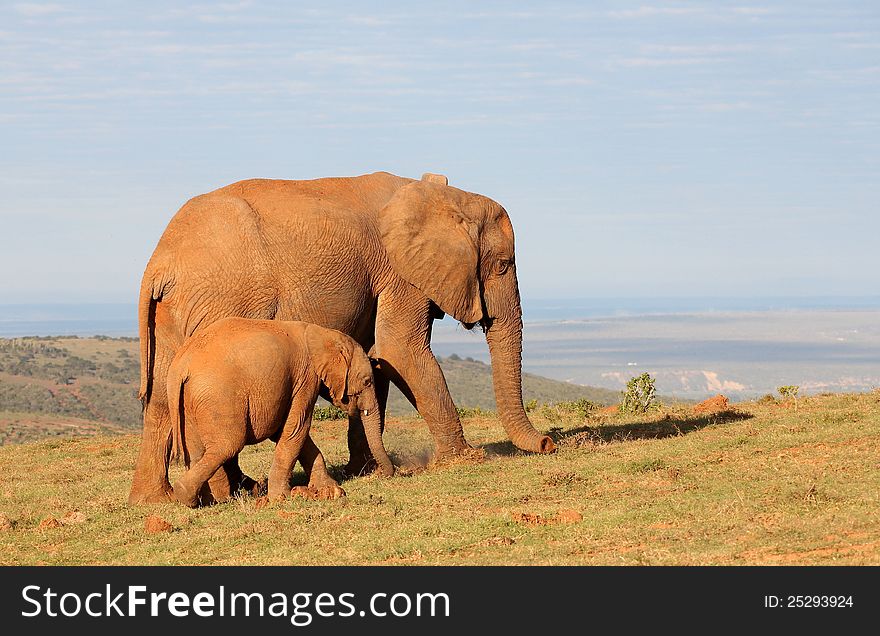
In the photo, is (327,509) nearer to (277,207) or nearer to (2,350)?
(277,207)

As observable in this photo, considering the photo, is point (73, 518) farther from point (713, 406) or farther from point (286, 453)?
point (713, 406)

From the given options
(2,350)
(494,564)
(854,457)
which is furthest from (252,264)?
(2,350)

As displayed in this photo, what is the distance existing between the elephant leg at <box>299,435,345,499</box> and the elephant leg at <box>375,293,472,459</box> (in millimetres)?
2148

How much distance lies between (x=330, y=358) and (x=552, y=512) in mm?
3534

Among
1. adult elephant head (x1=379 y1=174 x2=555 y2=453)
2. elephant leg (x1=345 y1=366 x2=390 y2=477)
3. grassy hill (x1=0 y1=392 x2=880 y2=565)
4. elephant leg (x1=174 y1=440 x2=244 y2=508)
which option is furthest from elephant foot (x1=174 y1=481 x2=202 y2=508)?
adult elephant head (x1=379 y1=174 x2=555 y2=453)

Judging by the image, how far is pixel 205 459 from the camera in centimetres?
1405

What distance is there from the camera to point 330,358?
1492cm

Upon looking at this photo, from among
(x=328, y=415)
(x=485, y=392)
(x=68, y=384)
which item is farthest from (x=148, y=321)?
(x=485, y=392)

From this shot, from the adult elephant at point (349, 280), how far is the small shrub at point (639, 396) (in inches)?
228

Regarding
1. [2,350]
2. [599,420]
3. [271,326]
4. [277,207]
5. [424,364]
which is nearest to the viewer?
[271,326]

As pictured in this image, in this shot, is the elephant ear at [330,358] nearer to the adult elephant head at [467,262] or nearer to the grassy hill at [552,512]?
the grassy hill at [552,512]

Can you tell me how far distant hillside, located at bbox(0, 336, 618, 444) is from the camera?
4789cm

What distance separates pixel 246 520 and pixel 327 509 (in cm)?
87
